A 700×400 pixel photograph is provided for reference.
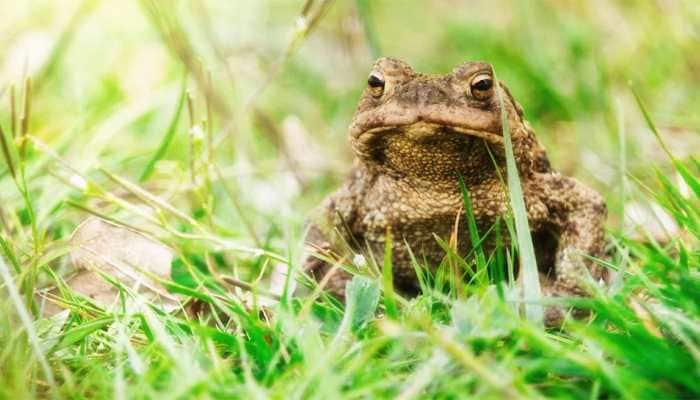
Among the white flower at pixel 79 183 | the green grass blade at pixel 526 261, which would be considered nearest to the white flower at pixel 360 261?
the green grass blade at pixel 526 261

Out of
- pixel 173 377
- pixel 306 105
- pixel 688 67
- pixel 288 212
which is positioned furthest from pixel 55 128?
pixel 688 67

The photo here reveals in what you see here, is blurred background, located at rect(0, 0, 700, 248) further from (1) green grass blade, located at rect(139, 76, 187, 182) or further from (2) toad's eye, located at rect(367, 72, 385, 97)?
(2) toad's eye, located at rect(367, 72, 385, 97)

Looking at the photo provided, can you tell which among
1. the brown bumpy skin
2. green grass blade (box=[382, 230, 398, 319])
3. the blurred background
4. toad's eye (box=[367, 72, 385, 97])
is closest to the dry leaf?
the blurred background

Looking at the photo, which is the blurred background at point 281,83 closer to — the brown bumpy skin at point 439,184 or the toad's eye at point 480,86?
the brown bumpy skin at point 439,184

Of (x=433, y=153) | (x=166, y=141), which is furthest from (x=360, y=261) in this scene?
(x=166, y=141)

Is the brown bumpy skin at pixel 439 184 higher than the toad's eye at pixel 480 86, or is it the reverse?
the toad's eye at pixel 480 86

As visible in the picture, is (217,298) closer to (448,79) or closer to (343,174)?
(448,79)
